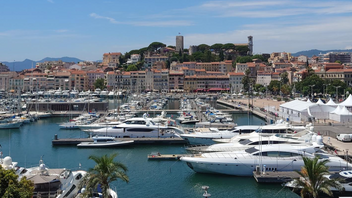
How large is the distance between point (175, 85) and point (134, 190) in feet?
270

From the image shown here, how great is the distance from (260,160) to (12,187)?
14487 millimetres

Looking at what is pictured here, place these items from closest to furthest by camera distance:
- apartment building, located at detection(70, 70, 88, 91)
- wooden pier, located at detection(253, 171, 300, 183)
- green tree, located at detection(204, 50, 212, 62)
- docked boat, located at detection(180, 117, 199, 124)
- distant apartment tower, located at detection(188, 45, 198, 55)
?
wooden pier, located at detection(253, 171, 300, 183) → docked boat, located at detection(180, 117, 199, 124) → apartment building, located at detection(70, 70, 88, 91) → green tree, located at detection(204, 50, 212, 62) → distant apartment tower, located at detection(188, 45, 198, 55)

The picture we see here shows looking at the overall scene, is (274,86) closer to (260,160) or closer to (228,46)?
(228,46)

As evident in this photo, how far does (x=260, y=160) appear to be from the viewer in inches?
913

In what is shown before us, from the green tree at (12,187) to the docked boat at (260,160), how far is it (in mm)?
12004

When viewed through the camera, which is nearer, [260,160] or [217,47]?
[260,160]

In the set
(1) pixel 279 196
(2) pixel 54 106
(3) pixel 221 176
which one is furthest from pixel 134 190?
(2) pixel 54 106

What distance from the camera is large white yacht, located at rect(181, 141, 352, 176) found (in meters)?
23.0

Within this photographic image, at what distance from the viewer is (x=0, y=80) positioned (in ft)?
370

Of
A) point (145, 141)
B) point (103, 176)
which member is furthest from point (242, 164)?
point (145, 141)

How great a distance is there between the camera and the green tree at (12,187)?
488 inches

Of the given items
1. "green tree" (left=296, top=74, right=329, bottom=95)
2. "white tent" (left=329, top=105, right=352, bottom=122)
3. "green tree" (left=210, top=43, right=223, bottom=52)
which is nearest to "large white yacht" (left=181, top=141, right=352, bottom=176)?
"white tent" (left=329, top=105, right=352, bottom=122)

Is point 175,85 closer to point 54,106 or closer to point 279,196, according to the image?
point 54,106

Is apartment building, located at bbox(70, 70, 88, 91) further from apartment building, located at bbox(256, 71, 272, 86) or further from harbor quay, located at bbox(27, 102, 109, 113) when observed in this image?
harbor quay, located at bbox(27, 102, 109, 113)
